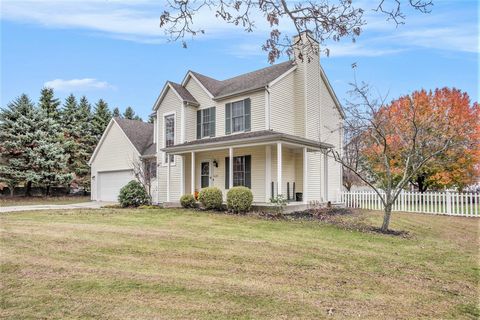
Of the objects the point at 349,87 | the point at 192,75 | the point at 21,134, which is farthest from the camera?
the point at 21,134

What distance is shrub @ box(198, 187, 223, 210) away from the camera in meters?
14.7

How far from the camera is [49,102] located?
34.5 meters

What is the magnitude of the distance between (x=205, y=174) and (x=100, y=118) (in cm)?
2335

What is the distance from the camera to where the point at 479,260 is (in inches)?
272

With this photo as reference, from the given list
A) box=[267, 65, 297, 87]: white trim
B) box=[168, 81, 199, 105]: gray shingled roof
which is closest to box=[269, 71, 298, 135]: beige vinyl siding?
box=[267, 65, 297, 87]: white trim

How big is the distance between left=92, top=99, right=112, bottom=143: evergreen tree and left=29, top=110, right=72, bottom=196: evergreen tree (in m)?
7.29

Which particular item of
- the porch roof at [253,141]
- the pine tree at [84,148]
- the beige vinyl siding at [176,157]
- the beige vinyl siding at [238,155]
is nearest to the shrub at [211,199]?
the beige vinyl siding at [238,155]

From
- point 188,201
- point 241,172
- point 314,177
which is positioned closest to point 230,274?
point 188,201

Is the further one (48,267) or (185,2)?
(48,267)

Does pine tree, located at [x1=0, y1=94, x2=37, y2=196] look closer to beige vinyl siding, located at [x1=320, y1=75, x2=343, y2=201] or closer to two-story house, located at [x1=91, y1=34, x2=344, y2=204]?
two-story house, located at [x1=91, y1=34, x2=344, y2=204]

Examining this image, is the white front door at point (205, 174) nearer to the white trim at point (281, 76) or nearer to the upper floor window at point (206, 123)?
the upper floor window at point (206, 123)

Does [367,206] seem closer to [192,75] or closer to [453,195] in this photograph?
[453,195]

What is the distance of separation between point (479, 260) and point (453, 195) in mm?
9882

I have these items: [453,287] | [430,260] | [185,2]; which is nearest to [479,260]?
[430,260]
